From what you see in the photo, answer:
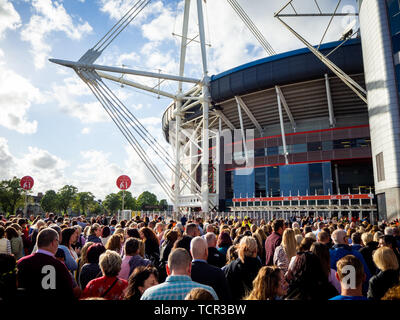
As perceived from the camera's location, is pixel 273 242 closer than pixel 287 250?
No

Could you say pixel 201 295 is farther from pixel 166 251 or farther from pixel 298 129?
pixel 298 129

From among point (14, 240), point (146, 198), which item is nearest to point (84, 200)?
point (146, 198)

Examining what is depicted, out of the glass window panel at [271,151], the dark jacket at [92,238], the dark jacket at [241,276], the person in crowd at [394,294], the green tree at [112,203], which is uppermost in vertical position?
the glass window panel at [271,151]

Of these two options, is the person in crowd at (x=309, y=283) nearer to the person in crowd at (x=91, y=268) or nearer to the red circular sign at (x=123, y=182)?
the person in crowd at (x=91, y=268)

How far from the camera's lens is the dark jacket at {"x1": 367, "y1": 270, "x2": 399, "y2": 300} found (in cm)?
353

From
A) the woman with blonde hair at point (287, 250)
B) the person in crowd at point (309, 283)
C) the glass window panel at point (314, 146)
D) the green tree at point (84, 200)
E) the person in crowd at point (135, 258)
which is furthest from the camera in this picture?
the green tree at point (84, 200)

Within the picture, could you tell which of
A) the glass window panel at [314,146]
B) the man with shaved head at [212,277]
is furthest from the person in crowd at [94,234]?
the glass window panel at [314,146]

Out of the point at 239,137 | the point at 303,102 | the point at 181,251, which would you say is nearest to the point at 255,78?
the point at 303,102

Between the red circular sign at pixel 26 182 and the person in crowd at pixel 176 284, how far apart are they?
52.7 feet

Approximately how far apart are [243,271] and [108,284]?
74.4 inches

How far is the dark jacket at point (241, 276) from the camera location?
416 centimetres

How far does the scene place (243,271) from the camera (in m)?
4.21
